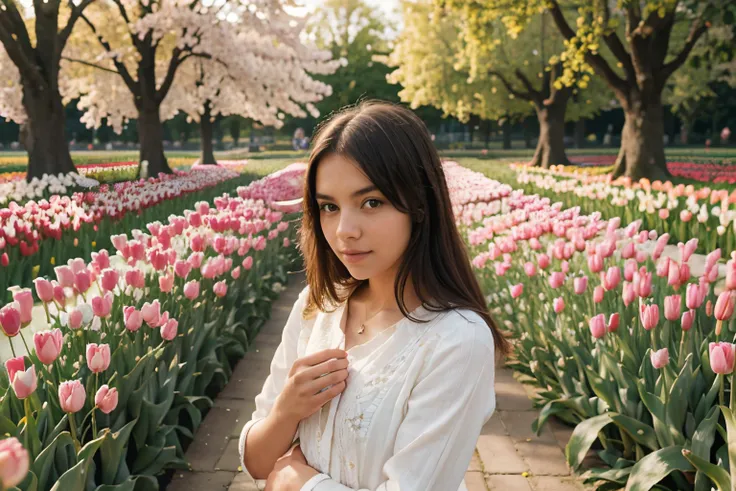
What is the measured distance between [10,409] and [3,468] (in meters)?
1.74

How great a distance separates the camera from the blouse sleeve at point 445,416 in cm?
133

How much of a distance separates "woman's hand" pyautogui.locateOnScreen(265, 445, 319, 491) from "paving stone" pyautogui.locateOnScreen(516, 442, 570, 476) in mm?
1918

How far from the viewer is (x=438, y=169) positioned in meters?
1.58

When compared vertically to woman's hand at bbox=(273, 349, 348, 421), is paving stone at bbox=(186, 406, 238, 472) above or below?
below

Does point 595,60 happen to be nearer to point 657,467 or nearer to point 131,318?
point 657,467

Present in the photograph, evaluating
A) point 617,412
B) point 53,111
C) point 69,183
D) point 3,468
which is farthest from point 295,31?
point 3,468

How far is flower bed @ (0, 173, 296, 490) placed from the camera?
2.03 m

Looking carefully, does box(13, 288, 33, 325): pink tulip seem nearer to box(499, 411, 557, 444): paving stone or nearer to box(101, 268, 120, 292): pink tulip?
box(101, 268, 120, 292): pink tulip

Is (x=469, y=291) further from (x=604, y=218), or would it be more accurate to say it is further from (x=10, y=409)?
(x=604, y=218)

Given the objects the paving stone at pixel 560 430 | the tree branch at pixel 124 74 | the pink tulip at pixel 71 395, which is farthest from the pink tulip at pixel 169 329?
the tree branch at pixel 124 74

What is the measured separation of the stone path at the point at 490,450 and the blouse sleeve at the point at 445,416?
179 cm

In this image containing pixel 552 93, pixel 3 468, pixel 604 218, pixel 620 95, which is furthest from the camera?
pixel 552 93

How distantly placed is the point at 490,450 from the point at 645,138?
13694 millimetres

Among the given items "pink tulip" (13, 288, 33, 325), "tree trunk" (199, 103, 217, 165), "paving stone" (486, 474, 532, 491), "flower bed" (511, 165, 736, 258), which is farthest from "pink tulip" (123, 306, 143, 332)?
→ "tree trunk" (199, 103, 217, 165)
